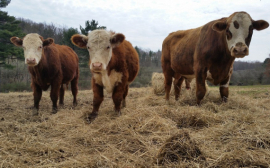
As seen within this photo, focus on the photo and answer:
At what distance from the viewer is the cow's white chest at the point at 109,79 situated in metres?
4.26

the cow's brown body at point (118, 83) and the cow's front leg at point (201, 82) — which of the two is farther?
the cow's front leg at point (201, 82)

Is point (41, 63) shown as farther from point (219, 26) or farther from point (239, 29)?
point (239, 29)

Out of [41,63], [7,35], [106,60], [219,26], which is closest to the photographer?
[106,60]

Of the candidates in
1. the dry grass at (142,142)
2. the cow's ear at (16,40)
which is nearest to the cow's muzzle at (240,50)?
the dry grass at (142,142)

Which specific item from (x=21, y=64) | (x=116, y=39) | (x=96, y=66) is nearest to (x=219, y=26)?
(x=116, y=39)

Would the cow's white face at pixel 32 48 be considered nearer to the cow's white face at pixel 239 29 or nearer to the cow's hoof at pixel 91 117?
the cow's hoof at pixel 91 117

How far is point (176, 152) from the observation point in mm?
2139

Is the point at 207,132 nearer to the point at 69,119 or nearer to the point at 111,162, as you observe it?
the point at 111,162

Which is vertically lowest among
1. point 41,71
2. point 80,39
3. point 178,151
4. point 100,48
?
point 178,151

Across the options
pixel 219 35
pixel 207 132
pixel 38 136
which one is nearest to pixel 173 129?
pixel 207 132

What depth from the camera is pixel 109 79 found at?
4.34 m

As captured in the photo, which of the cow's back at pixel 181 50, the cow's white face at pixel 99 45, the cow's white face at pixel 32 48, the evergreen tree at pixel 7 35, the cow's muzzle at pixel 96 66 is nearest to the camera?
the cow's muzzle at pixel 96 66

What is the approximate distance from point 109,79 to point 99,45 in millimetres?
786

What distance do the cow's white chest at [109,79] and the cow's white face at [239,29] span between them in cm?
238
